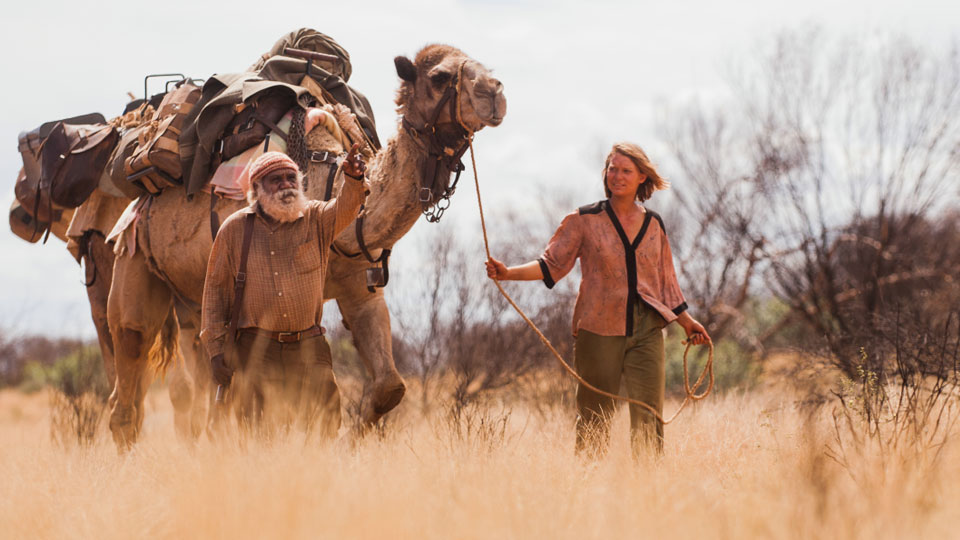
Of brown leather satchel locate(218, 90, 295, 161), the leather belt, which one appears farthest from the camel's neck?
the leather belt

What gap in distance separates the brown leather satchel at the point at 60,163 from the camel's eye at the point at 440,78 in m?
4.14

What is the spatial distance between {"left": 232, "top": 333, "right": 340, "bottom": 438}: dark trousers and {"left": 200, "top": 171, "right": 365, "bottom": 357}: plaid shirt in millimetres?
120

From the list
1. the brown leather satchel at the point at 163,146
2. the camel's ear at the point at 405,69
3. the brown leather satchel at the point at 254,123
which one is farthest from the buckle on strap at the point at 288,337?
the brown leather satchel at the point at 163,146

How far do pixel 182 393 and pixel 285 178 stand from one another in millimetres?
4716

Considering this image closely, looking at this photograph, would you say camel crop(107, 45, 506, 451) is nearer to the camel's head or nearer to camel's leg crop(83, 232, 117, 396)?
the camel's head

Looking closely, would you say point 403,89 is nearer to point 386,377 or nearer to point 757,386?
point 386,377

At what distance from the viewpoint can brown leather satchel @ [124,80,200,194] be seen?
24.9 feet

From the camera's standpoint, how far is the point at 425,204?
21.4 ft

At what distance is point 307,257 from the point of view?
5723 millimetres

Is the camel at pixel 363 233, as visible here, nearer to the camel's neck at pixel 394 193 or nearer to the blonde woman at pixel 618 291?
the camel's neck at pixel 394 193

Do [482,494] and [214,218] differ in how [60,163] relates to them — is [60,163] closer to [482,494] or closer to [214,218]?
[214,218]

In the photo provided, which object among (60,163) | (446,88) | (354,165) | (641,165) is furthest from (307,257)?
(60,163)

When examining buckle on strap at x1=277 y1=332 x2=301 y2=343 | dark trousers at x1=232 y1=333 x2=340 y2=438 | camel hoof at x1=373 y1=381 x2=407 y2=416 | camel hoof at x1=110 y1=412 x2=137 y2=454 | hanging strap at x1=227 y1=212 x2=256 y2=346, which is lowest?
camel hoof at x1=110 y1=412 x2=137 y2=454

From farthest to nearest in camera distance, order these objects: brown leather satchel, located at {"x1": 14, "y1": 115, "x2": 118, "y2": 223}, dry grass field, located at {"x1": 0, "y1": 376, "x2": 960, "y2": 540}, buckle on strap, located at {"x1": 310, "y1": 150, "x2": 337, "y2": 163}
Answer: brown leather satchel, located at {"x1": 14, "y1": 115, "x2": 118, "y2": 223} → buckle on strap, located at {"x1": 310, "y1": 150, "x2": 337, "y2": 163} → dry grass field, located at {"x1": 0, "y1": 376, "x2": 960, "y2": 540}
